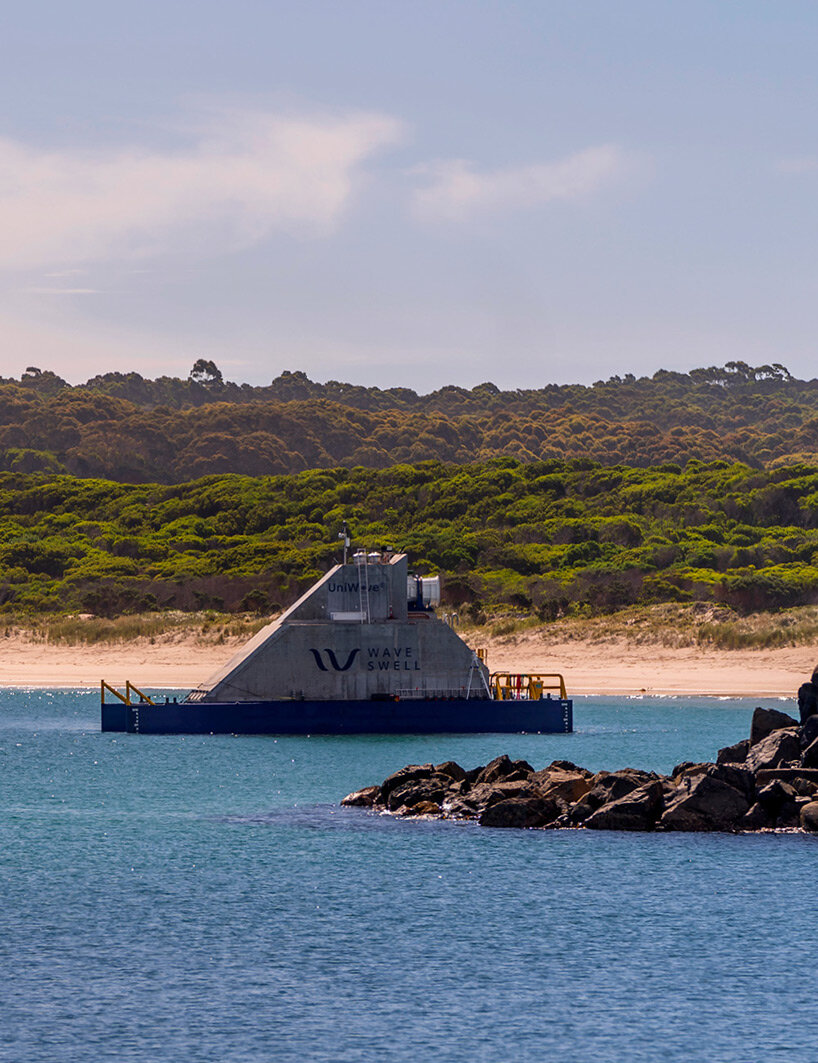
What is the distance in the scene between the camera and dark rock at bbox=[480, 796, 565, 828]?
3522 centimetres

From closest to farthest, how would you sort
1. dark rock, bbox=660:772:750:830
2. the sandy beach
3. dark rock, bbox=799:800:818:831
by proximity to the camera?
dark rock, bbox=799:800:818:831, dark rock, bbox=660:772:750:830, the sandy beach

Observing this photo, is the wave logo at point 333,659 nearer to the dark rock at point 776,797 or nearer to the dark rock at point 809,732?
the dark rock at point 809,732

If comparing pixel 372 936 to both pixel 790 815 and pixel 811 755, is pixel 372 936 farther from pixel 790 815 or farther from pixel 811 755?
pixel 811 755

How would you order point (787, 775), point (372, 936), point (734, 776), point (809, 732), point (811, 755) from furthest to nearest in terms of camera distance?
point (809, 732) < point (811, 755) < point (787, 775) < point (734, 776) < point (372, 936)

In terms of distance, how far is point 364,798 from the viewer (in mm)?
39438

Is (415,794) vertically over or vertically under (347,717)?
under

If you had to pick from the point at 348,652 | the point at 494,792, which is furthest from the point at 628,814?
the point at 348,652

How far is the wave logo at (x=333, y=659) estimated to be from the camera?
176 ft

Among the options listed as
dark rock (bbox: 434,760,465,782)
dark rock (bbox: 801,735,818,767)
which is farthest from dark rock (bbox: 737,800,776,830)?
dark rock (bbox: 434,760,465,782)

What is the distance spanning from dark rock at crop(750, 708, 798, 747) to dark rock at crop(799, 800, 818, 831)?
5.76 m

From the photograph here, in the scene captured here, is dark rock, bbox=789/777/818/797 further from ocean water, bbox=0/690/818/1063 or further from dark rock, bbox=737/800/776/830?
ocean water, bbox=0/690/818/1063

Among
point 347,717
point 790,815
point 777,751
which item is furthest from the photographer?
point 347,717

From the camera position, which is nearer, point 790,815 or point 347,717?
point 790,815

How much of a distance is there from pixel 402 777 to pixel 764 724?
32.0 ft
